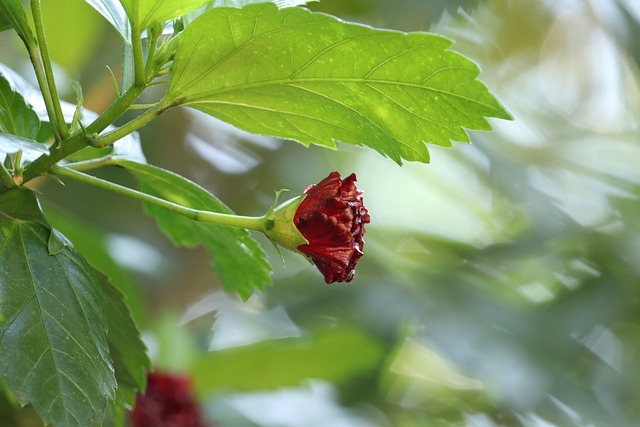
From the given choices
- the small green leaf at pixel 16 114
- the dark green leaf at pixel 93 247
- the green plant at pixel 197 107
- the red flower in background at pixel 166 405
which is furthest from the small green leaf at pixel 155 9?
the red flower in background at pixel 166 405

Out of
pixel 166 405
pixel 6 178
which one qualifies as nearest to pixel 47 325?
pixel 6 178

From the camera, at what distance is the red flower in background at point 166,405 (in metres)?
1.00

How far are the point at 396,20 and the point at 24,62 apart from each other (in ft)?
1.76

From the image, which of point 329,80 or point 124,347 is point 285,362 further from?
point 329,80

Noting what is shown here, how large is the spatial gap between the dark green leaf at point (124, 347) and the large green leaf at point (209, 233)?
0.19 ft

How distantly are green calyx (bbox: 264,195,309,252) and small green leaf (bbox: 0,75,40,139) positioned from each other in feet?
0.46

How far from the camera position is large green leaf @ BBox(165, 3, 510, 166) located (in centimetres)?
35

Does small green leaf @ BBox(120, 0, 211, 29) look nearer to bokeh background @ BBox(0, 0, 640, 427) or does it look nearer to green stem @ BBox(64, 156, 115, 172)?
green stem @ BBox(64, 156, 115, 172)

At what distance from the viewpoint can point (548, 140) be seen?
186 cm

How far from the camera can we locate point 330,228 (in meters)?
0.36

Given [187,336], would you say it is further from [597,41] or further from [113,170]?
[597,41]

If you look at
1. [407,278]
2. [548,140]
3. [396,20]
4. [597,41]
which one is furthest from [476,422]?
[597,41]

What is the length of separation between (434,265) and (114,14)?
129 centimetres

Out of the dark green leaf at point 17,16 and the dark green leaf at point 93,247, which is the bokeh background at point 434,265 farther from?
the dark green leaf at point 17,16
